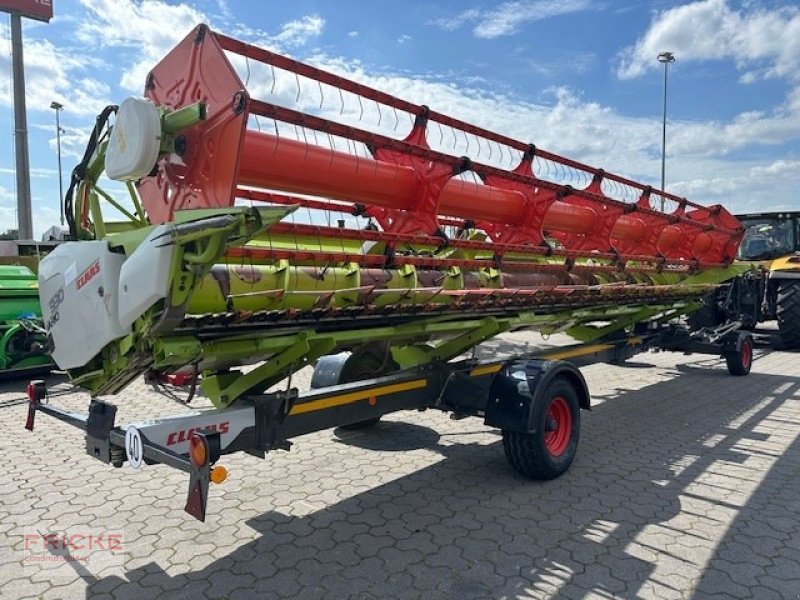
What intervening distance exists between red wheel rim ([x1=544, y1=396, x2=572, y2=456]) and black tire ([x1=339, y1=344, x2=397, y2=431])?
1419 mm

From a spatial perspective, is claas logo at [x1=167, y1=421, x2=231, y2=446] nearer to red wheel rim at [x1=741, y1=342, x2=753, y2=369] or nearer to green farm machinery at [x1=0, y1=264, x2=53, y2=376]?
green farm machinery at [x1=0, y1=264, x2=53, y2=376]

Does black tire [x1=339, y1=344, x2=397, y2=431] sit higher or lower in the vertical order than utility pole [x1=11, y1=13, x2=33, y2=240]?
lower

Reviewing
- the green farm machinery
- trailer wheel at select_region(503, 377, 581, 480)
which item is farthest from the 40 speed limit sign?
the green farm machinery

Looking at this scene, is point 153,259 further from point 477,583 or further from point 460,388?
point 460,388

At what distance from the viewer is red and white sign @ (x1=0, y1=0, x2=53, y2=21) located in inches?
681

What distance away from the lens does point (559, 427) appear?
478 cm

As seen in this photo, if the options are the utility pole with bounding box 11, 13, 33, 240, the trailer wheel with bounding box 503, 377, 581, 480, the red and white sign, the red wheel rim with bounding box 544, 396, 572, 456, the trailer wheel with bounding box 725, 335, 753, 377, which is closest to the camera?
the trailer wheel with bounding box 503, 377, 581, 480

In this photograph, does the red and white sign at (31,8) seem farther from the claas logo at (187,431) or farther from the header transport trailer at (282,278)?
the claas logo at (187,431)

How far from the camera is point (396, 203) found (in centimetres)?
400

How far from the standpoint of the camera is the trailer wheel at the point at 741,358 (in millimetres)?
8648

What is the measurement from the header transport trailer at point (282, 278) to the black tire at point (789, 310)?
7466mm

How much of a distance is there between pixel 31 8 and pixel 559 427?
2050cm

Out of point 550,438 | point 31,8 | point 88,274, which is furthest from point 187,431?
point 31,8

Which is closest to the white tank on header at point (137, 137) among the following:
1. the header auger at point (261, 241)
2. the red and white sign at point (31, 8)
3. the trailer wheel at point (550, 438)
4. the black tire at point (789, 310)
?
the header auger at point (261, 241)
